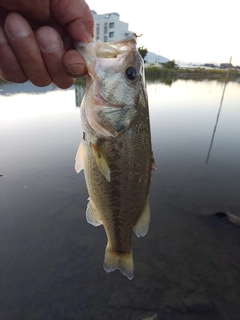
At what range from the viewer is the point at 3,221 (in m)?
5.31

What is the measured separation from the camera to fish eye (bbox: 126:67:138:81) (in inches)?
66.4

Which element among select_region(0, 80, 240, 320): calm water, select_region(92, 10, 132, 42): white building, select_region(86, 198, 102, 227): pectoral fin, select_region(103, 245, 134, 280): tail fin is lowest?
select_region(0, 80, 240, 320): calm water

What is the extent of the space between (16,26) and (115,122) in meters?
0.85

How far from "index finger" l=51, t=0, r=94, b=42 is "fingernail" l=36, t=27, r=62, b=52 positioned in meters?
0.12

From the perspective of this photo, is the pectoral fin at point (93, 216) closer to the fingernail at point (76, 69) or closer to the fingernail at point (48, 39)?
the fingernail at point (76, 69)

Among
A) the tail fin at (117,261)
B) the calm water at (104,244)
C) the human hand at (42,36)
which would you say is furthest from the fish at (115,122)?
the calm water at (104,244)

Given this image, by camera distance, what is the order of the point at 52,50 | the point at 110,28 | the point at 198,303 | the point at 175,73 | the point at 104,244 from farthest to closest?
the point at 110,28 → the point at 175,73 → the point at 104,244 → the point at 198,303 → the point at 52,50

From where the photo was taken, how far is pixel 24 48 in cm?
143

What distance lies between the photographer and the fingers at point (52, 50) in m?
1.45

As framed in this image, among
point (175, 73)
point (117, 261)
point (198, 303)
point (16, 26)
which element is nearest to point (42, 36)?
point (16, 26)

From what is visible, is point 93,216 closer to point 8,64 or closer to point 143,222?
point 143,222

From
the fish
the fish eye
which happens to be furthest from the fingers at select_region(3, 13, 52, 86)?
the fish eye

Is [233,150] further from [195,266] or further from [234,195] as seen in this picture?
[195,266]

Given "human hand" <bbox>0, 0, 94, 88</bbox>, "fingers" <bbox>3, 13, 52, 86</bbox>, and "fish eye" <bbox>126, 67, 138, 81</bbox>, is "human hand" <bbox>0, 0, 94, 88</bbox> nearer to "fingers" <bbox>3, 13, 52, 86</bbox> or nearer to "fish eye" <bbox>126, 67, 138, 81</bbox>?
"fingers" <bbox>3, 13, 52, 86</bbox>
